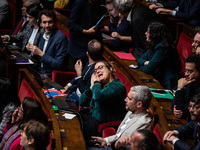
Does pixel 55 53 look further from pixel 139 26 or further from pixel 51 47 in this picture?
pixel 139 26

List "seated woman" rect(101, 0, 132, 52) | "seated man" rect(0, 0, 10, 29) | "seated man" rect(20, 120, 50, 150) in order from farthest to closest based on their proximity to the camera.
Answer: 1. "seated man" rect(0, 0, 10, 29)
2. "seated woman" rect(101, 0, 132, 52)
3. "seated man" rect(20, 120, 50, 150)

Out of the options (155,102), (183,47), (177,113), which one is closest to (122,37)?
(183,47)

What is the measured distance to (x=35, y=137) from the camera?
5.35 ft

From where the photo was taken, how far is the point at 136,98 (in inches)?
76.7

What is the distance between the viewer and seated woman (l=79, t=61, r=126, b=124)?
2.11 metres

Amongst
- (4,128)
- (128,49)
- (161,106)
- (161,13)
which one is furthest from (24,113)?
(161,13)

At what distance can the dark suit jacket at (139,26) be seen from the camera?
2953 mm

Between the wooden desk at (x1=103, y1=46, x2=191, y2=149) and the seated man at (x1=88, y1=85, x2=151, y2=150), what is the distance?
87 mm

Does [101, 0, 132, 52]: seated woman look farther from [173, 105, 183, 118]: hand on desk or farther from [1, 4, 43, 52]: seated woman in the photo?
[173, 105, 183, 118]: hand on desk

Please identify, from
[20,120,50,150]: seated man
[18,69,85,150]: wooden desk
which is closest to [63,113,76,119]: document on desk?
[18,69,85,150]: wooden desk

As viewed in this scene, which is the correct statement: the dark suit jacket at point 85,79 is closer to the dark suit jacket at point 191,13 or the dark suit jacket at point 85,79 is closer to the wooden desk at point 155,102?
the wooden desk at point 155,102

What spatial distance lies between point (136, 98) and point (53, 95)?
70 centimetres

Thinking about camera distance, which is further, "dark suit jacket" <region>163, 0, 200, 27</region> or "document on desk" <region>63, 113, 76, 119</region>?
"dark suit jacket" <region>163, 0, 200, 27</region>

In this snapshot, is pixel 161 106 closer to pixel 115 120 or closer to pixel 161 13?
pixel 115 120
